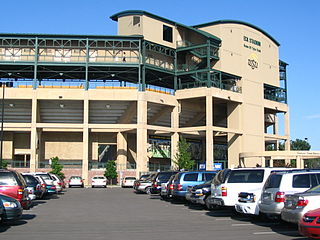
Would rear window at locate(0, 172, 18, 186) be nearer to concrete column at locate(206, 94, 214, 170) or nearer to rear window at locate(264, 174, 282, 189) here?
rear window at locate(264, 174, 282, 189)

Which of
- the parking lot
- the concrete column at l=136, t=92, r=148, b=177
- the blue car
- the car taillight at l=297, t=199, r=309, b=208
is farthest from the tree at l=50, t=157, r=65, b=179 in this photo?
the car taillight at l=297, t=199, r=309, b=208

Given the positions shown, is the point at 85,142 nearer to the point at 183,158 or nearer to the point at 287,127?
the point at 183,158

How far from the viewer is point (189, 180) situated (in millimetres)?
23375

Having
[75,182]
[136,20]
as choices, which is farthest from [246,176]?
[136,20]

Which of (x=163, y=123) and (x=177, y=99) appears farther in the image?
(x=163, y=123)

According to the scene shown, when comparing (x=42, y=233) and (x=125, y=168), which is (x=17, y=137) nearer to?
(x=125, y=168)

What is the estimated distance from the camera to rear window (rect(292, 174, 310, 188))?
1357 cm

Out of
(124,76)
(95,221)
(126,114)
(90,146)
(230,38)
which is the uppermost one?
(230,38)

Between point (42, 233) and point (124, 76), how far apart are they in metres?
49.6

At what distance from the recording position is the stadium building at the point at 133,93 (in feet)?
182

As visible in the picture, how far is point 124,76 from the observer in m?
61.6

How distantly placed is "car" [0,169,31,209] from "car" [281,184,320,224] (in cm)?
936

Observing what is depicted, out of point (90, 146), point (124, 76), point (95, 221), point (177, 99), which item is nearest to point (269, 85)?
point (177, 99)

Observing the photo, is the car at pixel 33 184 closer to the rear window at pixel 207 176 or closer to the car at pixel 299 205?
the rear window at pixel 207 176
